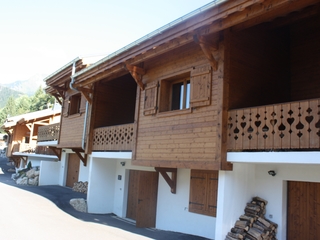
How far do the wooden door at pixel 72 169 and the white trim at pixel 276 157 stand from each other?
13.3 metres

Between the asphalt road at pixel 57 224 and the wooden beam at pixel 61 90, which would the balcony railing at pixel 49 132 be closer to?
the wooden beam at pixel 61 90

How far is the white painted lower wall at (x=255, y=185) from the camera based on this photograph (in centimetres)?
733

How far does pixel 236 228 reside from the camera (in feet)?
24.7

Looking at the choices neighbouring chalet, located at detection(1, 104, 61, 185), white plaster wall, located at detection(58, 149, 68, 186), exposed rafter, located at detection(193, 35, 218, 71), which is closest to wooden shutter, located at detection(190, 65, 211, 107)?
exposed rafter, located at detection(193, 35, 218, 71)

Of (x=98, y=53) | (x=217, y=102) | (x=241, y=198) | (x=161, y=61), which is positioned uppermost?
(x=98, y=53)

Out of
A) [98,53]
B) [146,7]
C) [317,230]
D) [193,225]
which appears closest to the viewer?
[317,230]

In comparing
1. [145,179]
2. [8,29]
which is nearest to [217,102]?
[145,179]

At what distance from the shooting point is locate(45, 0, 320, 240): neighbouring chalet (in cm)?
679

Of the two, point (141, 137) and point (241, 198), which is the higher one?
point (141, 137)

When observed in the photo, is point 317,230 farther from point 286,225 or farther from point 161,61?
point 161,61

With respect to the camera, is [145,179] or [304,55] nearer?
[304,55]

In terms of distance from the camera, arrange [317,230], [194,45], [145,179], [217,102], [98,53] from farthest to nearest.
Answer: [98,53]
[145,179]
[194,45]
[217,102]
[317,230]

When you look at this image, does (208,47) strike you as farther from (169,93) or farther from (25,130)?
(25,130)

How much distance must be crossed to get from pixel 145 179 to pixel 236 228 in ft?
14.6
